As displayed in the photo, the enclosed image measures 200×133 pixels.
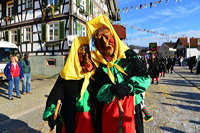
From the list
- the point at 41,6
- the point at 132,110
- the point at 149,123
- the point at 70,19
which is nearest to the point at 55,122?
the point at 132,110

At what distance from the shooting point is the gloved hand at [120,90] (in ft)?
4.72

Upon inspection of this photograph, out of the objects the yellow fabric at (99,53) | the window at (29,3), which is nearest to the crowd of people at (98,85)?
the yellow fabric at (99,53)

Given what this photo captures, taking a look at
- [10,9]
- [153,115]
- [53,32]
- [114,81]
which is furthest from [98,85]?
[10,9]

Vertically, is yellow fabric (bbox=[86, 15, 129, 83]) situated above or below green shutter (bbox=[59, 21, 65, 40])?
below

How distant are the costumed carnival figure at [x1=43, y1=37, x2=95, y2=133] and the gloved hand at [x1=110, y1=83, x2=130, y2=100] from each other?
0.40 m

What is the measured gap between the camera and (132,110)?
1635 millimetres

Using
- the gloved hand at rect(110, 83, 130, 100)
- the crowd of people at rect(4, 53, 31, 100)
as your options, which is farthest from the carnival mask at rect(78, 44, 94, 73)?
the crowd of people at rect(4, 53, 31, 100)

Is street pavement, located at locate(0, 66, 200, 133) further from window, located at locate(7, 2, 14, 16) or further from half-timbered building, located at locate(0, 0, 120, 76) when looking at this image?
window, located at locate(7, 2, 14, 16)

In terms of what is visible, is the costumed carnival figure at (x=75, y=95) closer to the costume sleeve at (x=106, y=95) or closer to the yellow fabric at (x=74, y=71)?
the yellow fabric at (x=74, y=71)

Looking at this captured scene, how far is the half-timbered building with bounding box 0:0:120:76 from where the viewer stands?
38.9ft

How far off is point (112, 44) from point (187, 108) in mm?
4172

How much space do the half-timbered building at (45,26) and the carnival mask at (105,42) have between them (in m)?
9.92

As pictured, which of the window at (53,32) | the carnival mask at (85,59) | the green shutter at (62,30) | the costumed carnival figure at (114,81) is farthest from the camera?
the window at (53,32)

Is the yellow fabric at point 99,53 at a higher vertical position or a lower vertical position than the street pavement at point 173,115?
higher
